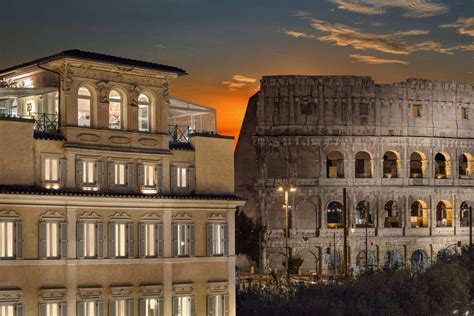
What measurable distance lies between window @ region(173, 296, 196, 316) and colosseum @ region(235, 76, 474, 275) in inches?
2581

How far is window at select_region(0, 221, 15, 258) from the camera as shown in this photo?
51.4 metres

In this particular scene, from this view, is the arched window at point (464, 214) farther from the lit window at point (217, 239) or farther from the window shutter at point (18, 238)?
the window shutter at point (18, 238)

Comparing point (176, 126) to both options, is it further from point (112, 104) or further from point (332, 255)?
point (332, 255)

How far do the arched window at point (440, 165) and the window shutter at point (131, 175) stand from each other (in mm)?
84428

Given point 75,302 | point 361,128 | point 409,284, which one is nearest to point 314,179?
point 361,128

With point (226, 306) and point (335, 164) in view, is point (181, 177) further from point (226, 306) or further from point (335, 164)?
point (335, 164)

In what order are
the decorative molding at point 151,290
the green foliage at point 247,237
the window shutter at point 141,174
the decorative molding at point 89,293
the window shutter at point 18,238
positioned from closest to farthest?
1. the window shutter at point 18,238
2. the decorative molding at point 89,293
3. the decorative molding at point 151,290
4. the window shutter at point 141,174
5. the green foliage at point 247,237

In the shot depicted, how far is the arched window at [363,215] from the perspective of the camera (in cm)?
13200

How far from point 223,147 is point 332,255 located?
67896 mm

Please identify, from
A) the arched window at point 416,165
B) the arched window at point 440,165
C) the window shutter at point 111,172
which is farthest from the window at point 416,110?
the window shutter at point 111,172

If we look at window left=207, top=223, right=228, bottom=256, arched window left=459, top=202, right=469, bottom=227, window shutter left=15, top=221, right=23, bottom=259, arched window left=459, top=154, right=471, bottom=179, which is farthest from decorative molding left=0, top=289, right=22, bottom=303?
arched window left=459, top=154, right=471, bottom=179

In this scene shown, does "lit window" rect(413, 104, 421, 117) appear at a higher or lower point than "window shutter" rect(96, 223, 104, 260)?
higher

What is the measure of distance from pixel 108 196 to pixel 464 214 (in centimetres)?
9193

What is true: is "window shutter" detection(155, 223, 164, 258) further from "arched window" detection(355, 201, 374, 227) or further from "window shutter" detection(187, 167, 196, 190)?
"arched window" detection(355, 201, 374, 227)
